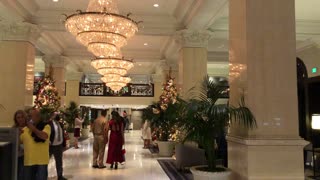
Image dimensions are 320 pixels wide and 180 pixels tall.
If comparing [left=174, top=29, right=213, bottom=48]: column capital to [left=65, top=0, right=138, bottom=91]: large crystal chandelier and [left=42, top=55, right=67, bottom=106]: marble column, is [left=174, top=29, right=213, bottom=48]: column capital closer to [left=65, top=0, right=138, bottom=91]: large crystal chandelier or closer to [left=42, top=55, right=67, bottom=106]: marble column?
[left=65, top=0, right=138, bottom=91]: large crystal chandelier

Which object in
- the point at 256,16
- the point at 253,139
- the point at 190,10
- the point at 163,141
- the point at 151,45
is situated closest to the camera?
the point at 253,139

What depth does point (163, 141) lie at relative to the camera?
1136 centimetres

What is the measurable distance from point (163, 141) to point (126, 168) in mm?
2989

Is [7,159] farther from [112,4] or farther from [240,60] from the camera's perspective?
[112,4]

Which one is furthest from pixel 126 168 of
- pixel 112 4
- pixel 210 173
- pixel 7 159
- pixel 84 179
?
pixel 7 159

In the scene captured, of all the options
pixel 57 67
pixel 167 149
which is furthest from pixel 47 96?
pixel 167 149

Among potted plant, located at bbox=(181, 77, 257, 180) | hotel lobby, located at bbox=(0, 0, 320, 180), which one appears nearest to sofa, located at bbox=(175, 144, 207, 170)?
hotel lobby, located at bbox=(0, 0, 320, 180)

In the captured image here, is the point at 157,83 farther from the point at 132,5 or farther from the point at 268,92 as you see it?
the point at 268,92

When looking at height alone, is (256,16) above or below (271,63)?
above

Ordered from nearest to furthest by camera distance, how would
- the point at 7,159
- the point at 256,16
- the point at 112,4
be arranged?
the point at 7,159
the point at 256,16
the point at 112,4

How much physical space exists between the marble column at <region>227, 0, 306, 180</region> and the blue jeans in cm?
264

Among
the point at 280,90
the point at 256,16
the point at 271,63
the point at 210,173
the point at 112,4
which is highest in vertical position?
the point at 112,4

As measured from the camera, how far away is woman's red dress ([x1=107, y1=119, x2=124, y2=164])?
28.2 ft

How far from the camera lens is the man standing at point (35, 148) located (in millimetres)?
4266
